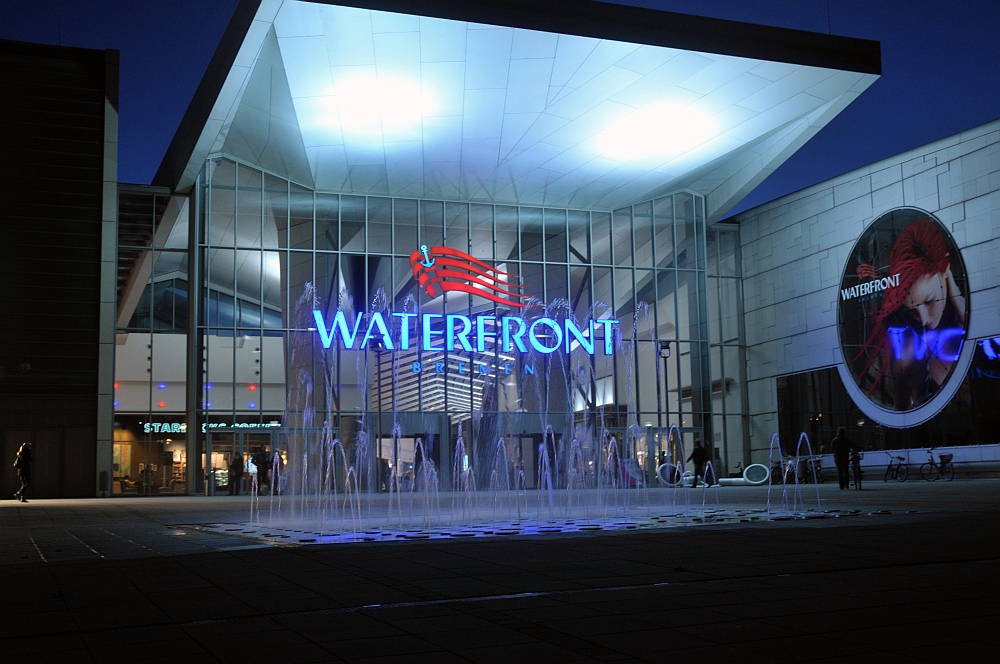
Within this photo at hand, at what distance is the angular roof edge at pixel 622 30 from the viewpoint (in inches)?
825

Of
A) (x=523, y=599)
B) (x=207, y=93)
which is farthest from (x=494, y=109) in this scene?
(x=523, y=599)

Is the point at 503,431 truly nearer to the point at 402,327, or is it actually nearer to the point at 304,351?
the point at 402,327

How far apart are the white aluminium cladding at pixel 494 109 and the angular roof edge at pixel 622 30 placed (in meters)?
0.22

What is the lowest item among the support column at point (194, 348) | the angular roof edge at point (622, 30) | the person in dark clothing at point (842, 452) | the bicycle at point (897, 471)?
the bicycle at point (897, 471)

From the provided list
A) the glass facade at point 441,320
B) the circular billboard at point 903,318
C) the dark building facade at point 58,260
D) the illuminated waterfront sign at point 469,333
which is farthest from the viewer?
the illuminated waterfront sign at point 469,333

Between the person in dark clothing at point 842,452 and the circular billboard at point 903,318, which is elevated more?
the circular billboard at point 903,318

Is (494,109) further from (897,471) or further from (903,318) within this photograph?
(897,471)

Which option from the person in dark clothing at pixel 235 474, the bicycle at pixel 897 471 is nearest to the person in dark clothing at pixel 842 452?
the bicycle at pixel 897 471

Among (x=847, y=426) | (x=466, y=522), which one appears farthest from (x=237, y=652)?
(x=847, y=426)

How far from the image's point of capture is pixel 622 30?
22.0m

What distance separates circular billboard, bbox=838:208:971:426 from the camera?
87.2 feet

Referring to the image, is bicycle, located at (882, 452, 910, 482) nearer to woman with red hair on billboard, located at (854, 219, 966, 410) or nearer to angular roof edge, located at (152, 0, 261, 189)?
woman with red hair on billboard, located at (854, 219, 966, 410)

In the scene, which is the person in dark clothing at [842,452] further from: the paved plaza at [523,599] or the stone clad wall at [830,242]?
the paved plaza at [523,599]

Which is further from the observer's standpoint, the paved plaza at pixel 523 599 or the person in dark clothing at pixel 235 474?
the person in dark clothing at pixel 235 474
